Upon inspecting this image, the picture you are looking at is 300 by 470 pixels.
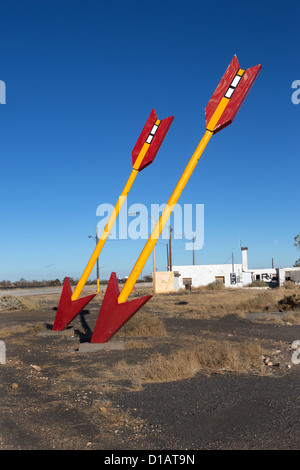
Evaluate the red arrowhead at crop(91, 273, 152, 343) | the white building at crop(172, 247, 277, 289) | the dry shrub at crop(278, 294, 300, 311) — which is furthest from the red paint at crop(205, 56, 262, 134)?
the white building at crop(172, 247, 277, 289)

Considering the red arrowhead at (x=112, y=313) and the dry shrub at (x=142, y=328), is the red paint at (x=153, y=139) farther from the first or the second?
the dry shrub at (x=142, y=328)

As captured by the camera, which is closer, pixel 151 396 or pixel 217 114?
pixel 151 396

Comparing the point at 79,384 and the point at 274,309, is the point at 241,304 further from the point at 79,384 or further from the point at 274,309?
the point at 79,384

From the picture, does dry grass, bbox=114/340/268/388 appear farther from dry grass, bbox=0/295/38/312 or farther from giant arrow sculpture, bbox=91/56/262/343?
dry grass, bbox=0/295/38/312

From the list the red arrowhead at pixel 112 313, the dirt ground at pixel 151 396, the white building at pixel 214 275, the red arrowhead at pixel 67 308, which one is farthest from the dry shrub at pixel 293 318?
the white building at pixel 214 275

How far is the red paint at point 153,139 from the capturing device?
41.8ft

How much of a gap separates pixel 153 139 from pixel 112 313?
5.56 meters

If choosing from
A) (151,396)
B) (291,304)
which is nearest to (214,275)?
(291,304)

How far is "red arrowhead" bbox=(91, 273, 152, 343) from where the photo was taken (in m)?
10.7

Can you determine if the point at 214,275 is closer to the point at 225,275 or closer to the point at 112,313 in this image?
the point at 225,275

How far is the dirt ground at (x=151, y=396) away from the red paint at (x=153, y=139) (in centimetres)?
565

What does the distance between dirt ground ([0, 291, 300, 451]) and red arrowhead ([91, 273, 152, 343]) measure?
0.63m

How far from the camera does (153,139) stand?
12977 mm

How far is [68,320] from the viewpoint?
1458 centimetres
